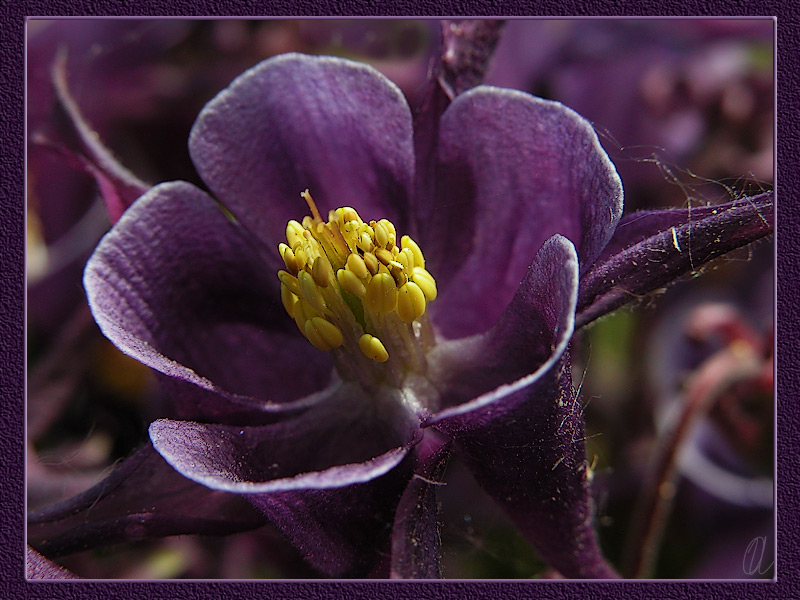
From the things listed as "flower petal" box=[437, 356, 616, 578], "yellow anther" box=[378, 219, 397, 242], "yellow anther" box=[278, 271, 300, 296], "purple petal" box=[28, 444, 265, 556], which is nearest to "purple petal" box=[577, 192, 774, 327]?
"flower petal" box=[437, 356, 616, 578]

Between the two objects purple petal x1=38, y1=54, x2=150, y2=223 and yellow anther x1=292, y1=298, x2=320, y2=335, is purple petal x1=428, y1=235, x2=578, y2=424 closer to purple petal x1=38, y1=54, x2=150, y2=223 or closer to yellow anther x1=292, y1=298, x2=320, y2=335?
yellow anther x1=292, y1=298, x2=320, y2=335

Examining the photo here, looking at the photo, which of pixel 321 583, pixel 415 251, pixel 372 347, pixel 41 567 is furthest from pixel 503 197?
pixel 41 567

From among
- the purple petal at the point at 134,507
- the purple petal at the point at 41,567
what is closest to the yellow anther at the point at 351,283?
the purple petal at the point at 134,507

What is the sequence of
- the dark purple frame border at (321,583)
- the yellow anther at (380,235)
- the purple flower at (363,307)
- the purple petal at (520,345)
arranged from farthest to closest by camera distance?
1. the dark purple frame border at (321,583)
2. the yellow anther at (380,235)
3. the purple flower at (363,307)
4. the purple petal at (520,345)

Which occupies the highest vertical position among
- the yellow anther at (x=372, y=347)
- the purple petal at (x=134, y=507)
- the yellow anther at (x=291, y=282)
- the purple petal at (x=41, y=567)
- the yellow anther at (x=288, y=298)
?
the yellow anther at (x=291, y=282)

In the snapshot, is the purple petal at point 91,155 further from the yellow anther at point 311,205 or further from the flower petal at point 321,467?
the flower petal at point 321,467

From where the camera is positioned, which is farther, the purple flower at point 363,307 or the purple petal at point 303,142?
the purple petal at point 303,142

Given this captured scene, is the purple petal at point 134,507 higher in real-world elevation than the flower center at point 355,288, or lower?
lower
